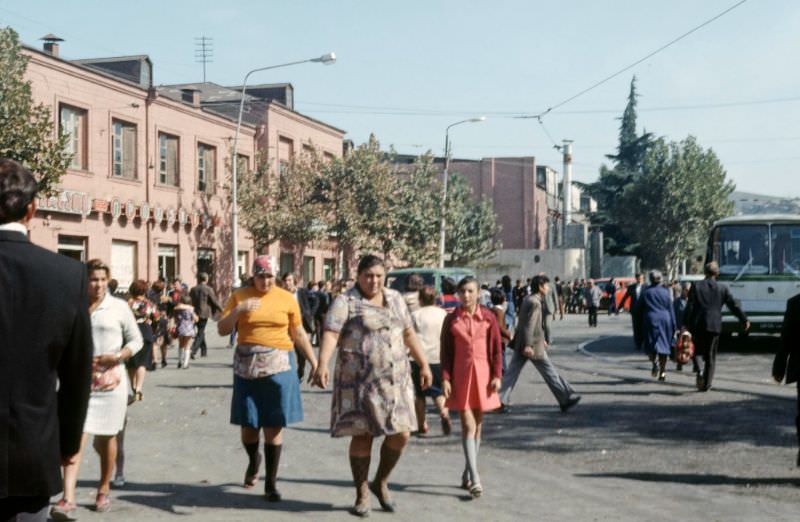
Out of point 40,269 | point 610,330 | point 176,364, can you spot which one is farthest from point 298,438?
point 610,330

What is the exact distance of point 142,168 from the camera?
36562 millimetres

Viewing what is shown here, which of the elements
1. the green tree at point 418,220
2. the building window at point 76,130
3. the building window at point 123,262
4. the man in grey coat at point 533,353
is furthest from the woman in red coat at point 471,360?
the green tree at point 418,220

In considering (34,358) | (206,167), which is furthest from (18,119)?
(34,358)

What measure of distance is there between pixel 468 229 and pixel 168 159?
35.8m

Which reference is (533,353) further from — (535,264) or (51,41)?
(535,264)

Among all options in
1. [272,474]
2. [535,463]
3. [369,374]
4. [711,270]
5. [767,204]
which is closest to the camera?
[369,374]

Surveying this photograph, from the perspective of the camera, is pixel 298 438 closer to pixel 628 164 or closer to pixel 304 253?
pixel 304 253

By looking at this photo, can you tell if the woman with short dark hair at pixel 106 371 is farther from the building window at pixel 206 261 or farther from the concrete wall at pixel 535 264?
the concrete wall at pixel 535 264

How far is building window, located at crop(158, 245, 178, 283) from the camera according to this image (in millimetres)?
37688

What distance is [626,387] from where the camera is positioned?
16.2 metres

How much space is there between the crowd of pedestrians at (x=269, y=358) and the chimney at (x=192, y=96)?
26.5 m

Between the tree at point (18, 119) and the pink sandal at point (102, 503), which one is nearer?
the pink sandal at point (102, 503)

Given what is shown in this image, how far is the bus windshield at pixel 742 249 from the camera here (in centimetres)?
2356

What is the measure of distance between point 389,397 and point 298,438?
422cm
